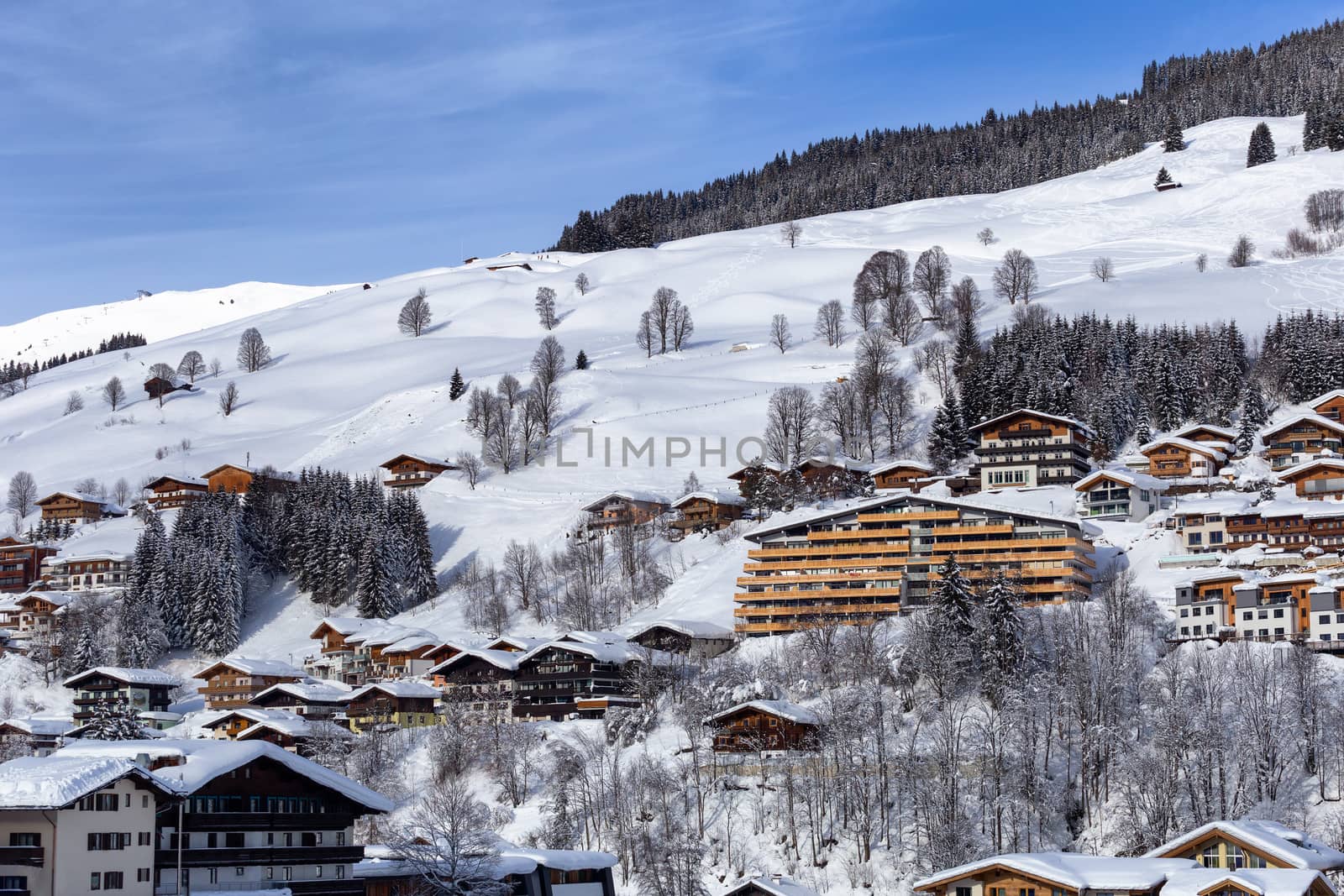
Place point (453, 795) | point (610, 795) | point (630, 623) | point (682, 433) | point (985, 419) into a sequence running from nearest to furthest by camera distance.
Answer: point (453, 795) → point (610, 795) → point (630, 623) → point (985, 419) → point (682, 433)

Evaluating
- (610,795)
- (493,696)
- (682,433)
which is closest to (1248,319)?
(682,433)

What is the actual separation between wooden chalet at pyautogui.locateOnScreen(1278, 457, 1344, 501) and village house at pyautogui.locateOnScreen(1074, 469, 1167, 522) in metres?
8.20

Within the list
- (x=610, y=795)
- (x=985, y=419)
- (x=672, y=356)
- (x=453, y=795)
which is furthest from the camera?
(x=672, y=356)

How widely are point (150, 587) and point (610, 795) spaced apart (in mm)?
48486

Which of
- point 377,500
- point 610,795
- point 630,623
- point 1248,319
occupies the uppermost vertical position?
point 1248,319

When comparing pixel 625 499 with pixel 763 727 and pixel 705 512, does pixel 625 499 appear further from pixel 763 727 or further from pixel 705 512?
pixel 763 727

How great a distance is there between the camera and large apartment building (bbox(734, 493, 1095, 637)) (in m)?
91.8

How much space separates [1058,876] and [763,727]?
2296 centimetres

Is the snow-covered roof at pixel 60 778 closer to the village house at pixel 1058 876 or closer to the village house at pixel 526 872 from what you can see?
the village house at pixel 526 872

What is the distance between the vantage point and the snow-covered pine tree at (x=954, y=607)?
78750 millimetres

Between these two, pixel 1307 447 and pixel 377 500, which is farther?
pixel 377 500

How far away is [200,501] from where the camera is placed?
407 ft

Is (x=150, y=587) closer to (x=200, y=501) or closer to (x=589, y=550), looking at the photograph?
(x=200, y=501)

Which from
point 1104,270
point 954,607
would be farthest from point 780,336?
point 954,607
